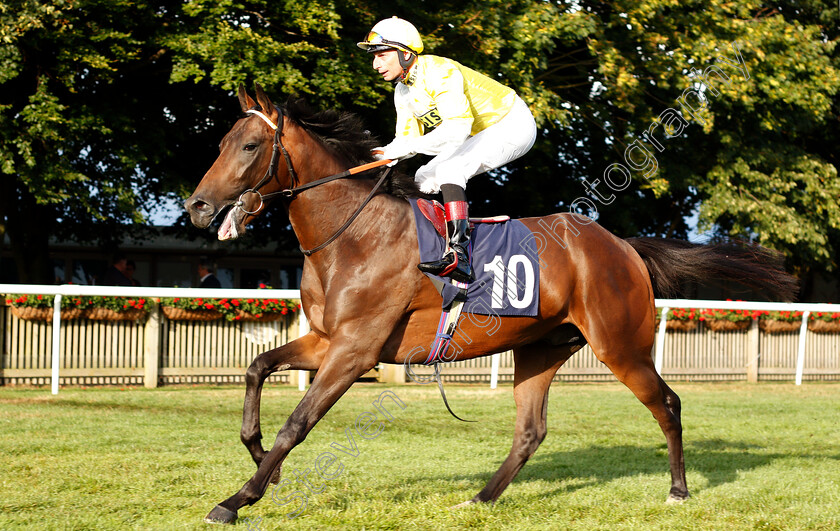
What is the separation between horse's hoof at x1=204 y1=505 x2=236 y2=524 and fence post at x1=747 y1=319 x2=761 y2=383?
10.7 meters

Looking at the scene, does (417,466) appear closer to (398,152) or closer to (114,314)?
(398,152)

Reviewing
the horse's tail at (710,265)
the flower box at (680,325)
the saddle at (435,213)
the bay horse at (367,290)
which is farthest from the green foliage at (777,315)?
the saddle at (435,213)

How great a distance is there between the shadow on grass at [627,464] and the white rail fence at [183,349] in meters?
4.26

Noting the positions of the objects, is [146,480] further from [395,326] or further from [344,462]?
[395,326]

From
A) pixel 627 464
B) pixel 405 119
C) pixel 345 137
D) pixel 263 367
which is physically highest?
pixel 405 119

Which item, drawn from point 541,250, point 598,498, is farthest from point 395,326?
point 598,498

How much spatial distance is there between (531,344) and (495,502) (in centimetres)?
101

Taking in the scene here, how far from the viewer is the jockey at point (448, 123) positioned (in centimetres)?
415

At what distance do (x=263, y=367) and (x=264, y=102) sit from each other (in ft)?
4.30

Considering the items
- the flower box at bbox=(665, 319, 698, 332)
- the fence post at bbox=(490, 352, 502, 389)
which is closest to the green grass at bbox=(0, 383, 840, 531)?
the fence post at bbox=(490, 352, 502, 389)

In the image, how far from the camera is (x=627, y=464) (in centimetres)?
580

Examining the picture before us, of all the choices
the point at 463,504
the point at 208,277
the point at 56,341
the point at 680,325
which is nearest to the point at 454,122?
the point at 463,504

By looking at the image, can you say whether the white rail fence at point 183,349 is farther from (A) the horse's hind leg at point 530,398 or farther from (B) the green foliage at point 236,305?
(A) the horse's hind leg at point 530,398

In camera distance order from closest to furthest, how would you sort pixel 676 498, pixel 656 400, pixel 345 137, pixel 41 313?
1. pixel 345 137
2. pixel 676 498
3. pixel 656 400
4. pixel 41 313
